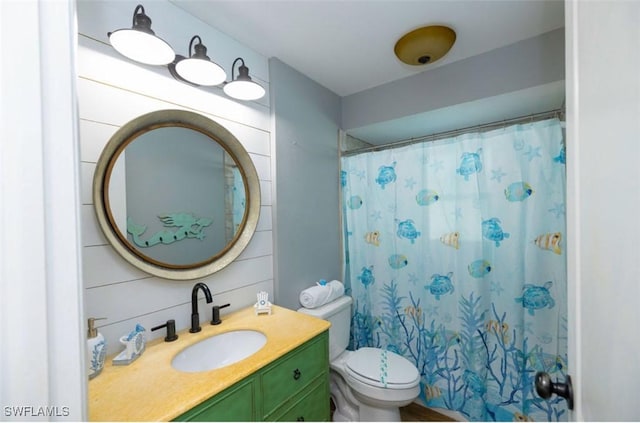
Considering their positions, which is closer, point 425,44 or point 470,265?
point 425,44

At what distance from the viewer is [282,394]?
41.9 inches

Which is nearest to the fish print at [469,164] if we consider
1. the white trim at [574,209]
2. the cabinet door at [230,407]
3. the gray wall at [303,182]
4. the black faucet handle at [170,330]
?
the gray wall at [303,182]

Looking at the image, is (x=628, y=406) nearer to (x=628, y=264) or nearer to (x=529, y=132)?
(x=628, y=264)

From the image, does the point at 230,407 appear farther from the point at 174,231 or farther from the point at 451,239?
the point at 451,239

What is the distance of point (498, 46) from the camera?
5.08 ft

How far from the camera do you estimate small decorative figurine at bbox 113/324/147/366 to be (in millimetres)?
964

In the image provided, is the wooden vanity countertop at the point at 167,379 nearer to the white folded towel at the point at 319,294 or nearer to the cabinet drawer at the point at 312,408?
the cabinet drawer at the point at 312,408

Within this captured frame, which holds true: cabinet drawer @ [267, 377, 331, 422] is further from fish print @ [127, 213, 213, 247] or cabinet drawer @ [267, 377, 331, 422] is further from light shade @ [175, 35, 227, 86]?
light shade @ [175, 35, 227, 86]

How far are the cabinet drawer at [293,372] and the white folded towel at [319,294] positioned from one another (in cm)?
40

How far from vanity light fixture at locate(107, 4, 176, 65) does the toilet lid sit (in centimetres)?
187

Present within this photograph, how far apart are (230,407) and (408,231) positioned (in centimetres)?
149

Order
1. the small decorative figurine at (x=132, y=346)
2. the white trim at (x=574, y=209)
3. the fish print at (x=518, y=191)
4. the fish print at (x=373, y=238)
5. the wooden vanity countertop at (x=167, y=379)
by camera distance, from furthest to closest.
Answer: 1. the fish print at (x=373, y=238)
2. the fish print at (x=518, y=191)
3. the small decorative figurine at (x=132, y=346)
4. the wooden vanity countertop at (x=167, y=379)
5. the white trim at (x=574, y=209)

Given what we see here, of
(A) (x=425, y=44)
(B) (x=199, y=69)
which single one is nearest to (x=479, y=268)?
(A) (x=425, y=44)

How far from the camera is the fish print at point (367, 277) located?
6.66 feet
